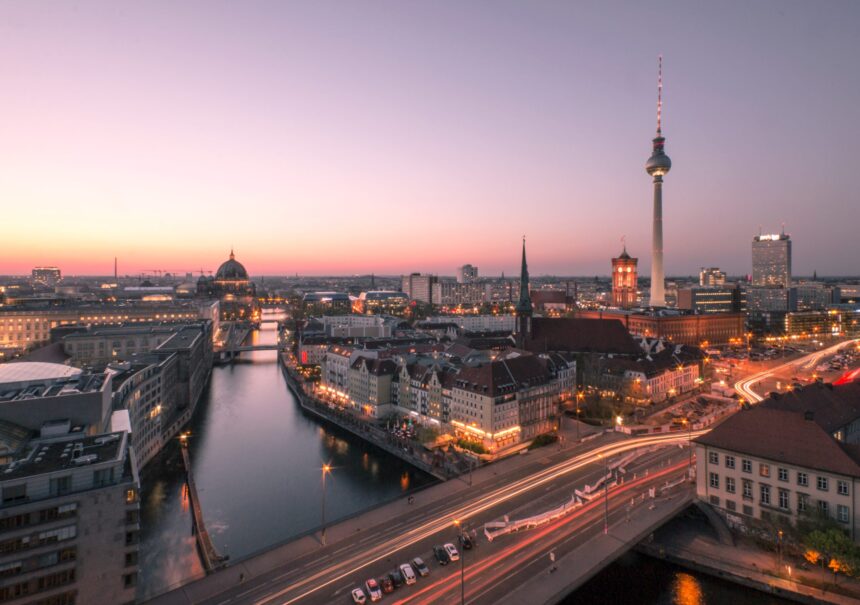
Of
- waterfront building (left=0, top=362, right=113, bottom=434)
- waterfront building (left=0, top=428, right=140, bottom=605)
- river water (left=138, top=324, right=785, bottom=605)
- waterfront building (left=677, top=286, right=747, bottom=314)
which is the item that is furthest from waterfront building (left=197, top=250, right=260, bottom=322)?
waterfront building (left=0, top=428, right=140, bottom=605)

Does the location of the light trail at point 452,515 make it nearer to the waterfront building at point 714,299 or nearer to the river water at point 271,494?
the river water at point 271,494

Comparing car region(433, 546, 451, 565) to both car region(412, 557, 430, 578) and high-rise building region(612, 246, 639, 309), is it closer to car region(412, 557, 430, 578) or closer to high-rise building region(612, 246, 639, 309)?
car region(412, 557, 430, 578)

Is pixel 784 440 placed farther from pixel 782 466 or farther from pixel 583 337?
pixel 583 337

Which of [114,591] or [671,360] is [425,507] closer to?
[114,591]

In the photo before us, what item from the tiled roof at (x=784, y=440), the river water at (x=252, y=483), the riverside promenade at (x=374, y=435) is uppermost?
the tiled roof at (x=784, y=440)

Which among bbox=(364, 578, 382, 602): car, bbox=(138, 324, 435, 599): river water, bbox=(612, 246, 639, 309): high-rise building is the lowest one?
bbox=(138, 324, 435, 599): river water

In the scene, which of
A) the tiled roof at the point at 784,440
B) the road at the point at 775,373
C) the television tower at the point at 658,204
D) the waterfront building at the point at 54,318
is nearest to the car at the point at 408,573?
the tiled roof at the point at 784,440
